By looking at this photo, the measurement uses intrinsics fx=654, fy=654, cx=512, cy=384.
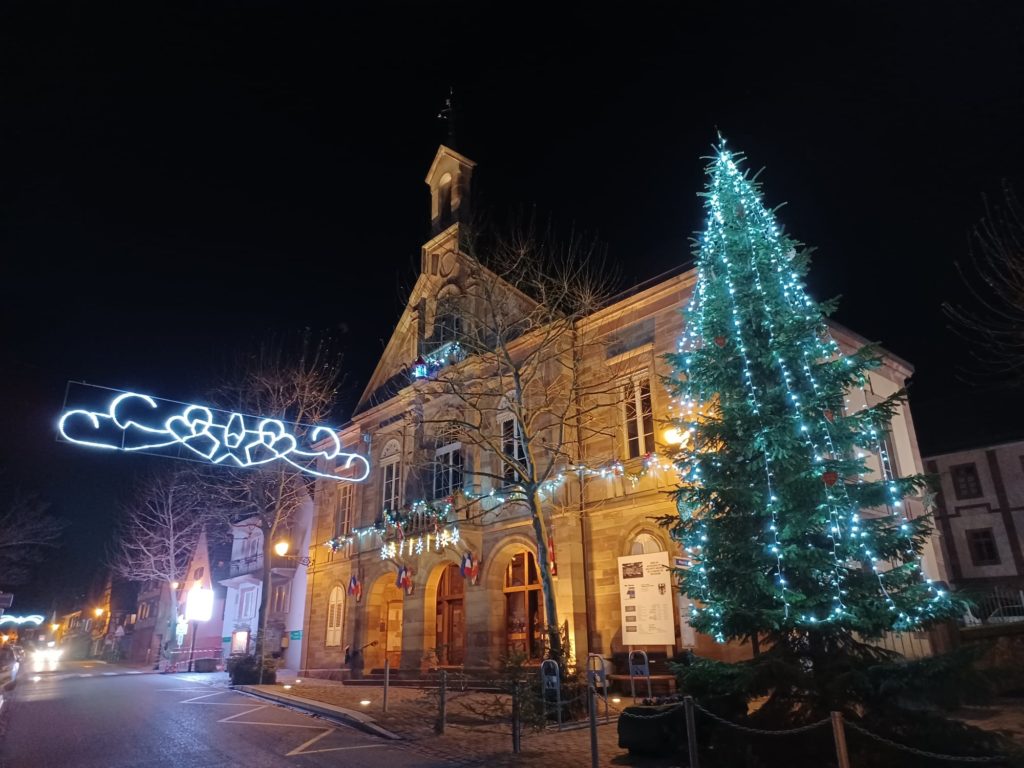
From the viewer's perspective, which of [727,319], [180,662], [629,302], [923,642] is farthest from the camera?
[180,662]

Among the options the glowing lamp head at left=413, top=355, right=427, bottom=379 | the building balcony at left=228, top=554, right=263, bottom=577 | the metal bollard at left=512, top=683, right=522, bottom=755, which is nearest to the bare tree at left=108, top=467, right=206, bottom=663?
the building balcony at left=228, top=554, right=263, bottom=577

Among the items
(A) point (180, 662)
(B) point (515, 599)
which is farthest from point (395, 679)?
(A) point (180, 662)

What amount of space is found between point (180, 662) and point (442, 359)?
2646cm

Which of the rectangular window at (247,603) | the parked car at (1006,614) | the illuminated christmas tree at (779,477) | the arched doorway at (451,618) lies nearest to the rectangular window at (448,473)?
the arched doorway at (451,618)

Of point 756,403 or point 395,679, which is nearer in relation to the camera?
point 756,403

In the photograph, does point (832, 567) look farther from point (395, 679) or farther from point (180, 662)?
point (180, 662)

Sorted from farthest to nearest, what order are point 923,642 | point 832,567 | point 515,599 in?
point 515,599, point 923,642, point 832,567

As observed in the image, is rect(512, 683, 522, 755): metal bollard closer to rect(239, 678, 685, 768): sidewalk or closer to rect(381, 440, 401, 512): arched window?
rect(239, 678, 685, 768): sidewalk

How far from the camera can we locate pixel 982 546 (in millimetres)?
32625

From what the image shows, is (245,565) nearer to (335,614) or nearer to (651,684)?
(335,614)

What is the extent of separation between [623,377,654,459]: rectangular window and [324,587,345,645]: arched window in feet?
46.9

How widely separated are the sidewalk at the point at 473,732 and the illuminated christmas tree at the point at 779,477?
231 centimetres

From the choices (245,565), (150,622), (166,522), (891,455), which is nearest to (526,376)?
(891,455)

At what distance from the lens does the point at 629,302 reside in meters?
16.9
